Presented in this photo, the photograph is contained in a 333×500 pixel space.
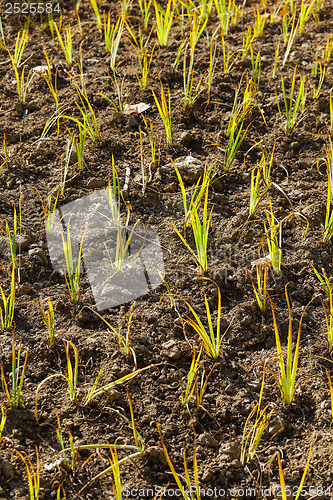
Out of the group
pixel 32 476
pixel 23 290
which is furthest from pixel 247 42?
pixel 32 476

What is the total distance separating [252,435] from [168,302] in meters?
0.54

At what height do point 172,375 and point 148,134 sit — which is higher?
point 148,134

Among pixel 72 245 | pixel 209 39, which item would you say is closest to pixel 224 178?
pixel 72 245

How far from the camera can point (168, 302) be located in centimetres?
173

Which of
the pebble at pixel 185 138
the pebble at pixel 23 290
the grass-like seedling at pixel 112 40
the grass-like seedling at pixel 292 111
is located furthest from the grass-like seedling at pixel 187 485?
the grass-like seedling at pixel 112 40

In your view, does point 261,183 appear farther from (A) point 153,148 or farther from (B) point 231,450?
(B) point 231,450

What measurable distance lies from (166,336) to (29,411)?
48 cm

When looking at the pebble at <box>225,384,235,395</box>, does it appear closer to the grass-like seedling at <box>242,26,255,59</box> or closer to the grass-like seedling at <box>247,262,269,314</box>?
the grass-like seedling at <box>247,262,269,314</box>

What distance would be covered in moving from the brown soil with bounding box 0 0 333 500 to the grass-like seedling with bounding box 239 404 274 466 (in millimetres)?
29

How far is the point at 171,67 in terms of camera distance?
2.54 m

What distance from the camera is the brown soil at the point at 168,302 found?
1.36 m

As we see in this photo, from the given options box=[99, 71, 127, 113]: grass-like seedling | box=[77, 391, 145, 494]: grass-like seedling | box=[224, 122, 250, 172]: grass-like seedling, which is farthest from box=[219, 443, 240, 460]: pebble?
box=[99, 71, 127, 113]: grass-like seedling

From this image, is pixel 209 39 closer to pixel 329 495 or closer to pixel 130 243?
pixel 130 243

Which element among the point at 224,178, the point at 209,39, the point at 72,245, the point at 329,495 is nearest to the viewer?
the point at 329,495
